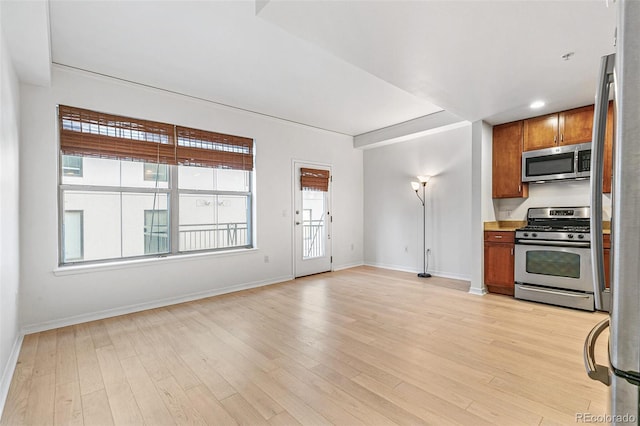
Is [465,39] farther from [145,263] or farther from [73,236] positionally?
[73,236]

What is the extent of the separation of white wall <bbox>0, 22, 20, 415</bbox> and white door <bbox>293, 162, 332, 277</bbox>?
3480mm

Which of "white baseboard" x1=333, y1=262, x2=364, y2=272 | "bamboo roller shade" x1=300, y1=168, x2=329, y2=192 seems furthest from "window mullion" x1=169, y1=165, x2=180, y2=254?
"white baseboard" x1=333, y1=262, x2=364, y2=272

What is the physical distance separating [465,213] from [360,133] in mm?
2498

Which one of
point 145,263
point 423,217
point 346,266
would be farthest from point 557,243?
point 145,263

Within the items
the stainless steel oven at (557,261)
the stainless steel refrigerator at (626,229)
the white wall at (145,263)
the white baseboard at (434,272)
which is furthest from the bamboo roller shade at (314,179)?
the stainless steel refrigerator at (626,229)

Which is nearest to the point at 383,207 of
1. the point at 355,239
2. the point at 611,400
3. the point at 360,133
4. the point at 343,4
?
Answer: the point at 355,239

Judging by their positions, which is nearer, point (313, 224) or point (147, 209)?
point (147, 209)

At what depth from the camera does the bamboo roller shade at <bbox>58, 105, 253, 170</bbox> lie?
335 cm

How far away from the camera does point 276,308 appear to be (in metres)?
3.76

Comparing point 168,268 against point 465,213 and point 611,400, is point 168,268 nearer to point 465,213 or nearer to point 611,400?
point 611,400

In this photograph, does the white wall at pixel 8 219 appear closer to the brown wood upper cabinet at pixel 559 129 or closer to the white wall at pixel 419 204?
the white wall at pixel 419 204

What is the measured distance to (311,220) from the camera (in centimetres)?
585

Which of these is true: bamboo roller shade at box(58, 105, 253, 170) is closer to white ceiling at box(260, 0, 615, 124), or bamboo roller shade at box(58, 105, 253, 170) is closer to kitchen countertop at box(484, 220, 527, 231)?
white ceiling at box(260, 0, 615, 124)

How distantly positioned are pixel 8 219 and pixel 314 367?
8.61ft
